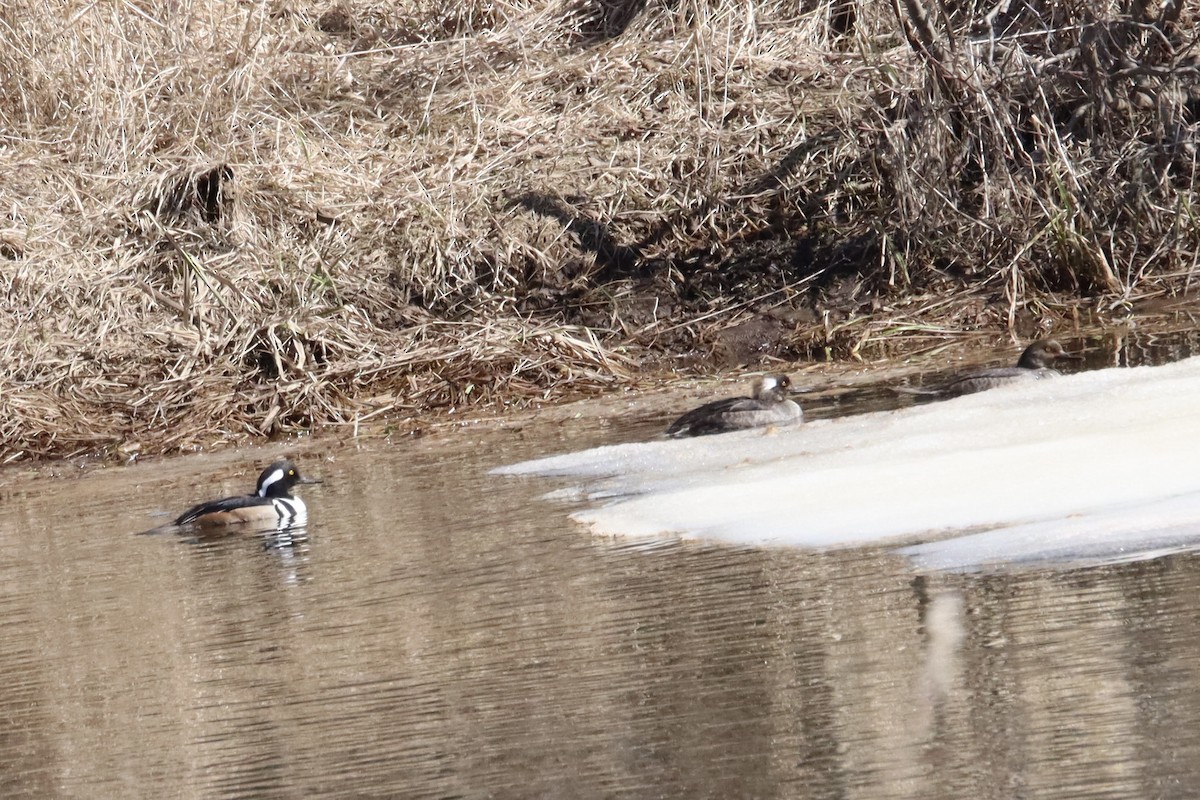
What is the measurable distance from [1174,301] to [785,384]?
3657mm

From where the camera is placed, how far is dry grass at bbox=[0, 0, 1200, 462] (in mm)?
12961

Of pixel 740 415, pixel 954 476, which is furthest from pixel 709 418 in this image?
pixel 954 476

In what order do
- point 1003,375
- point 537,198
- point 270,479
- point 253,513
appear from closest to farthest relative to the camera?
point 253,513 < point 270,479 < point 1003,375 < point 537,198

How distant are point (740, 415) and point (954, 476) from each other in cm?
273

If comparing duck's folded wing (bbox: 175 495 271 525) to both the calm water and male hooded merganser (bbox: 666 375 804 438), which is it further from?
male hooded merganser (bbox: 666 375 804 438)

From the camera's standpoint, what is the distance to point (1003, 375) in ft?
31.9

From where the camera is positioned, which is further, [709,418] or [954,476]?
[709,418]

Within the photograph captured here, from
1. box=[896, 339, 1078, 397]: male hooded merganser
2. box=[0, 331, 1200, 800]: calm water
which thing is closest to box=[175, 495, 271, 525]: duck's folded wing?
box=[0, 331, 1200, 800]: calm water

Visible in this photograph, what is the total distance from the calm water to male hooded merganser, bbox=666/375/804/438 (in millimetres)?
2394

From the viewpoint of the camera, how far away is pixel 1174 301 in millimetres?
12664

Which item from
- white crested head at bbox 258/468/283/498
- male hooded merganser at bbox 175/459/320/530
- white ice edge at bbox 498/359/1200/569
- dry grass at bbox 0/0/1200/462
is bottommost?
white ice edge at bbox 498/359/1200/569

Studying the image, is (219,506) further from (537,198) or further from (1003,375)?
(537,198)

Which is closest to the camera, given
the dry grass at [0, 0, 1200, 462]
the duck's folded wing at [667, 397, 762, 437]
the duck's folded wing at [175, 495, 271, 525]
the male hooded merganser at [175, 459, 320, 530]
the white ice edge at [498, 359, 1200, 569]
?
the white ice edge at [498, 359, 1200, 569]

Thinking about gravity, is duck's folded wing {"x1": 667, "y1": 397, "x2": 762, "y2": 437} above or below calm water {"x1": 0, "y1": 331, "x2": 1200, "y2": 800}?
above
